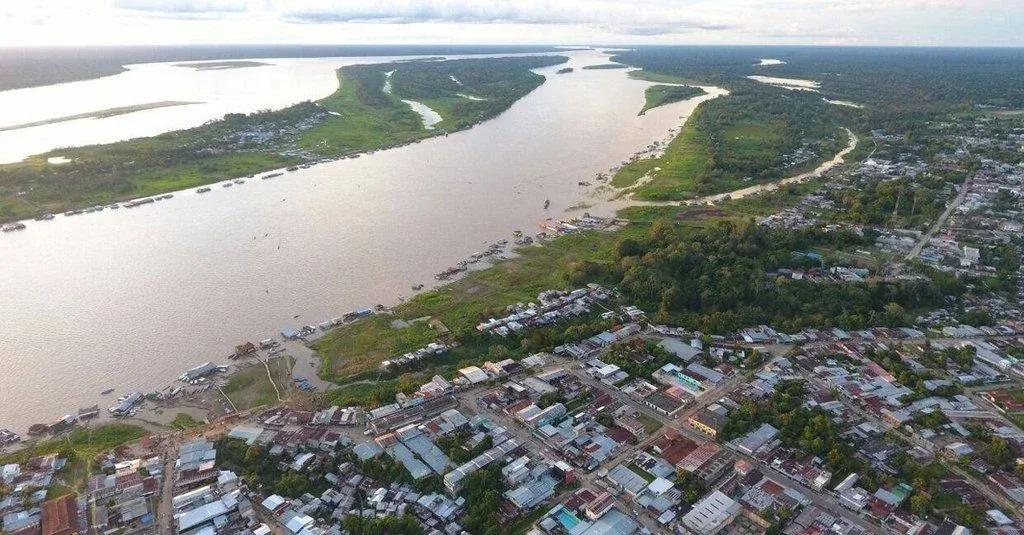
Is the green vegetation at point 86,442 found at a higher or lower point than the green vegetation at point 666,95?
lower

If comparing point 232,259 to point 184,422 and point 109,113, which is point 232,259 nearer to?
point 184,422

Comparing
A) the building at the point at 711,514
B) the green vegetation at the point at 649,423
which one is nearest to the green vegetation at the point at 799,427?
the green vegetation at the point at 649,423

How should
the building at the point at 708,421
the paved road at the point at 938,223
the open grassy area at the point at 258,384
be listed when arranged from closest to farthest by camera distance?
the building at the point at 708,421, the open grassy area at the point at 258,384, the paved road at the point at 938,223

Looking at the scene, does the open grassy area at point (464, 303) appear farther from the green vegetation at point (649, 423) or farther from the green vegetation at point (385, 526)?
the green vegetation at point (385, 526)

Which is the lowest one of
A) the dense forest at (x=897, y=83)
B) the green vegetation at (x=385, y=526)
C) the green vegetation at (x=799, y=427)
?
the green vegetation at (x=385, y=526)

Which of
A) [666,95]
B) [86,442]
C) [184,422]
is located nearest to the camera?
[86,442]

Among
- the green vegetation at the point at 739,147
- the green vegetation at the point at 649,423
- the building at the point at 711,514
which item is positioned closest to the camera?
the building at the point at 711,514

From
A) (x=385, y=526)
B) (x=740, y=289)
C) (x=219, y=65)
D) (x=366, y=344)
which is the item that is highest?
(x=740, y=289)

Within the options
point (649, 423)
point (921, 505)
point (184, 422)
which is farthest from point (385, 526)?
point (921, 505)
